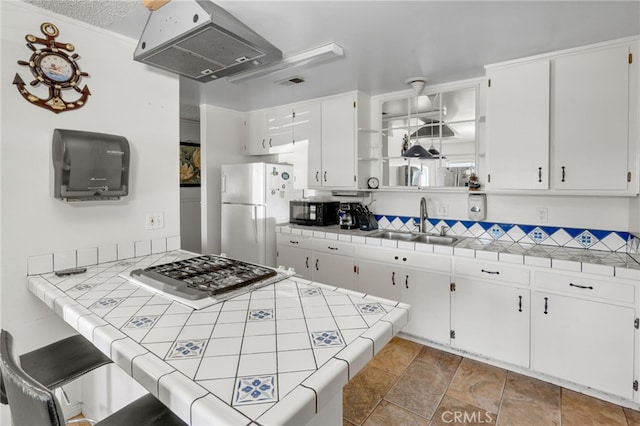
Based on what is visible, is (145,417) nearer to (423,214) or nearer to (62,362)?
(62,362)

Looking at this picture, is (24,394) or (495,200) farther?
(495,200)

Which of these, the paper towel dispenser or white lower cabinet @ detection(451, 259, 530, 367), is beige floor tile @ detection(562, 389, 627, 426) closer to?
white lower cabinet @ detection(451, 259, 530, 367)

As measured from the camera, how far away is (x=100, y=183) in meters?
1.88

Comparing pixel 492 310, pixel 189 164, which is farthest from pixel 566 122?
pixel 189 164

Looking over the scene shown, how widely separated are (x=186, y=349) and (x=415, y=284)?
2.24m


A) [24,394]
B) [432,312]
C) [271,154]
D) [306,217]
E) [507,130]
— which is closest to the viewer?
[24,394]

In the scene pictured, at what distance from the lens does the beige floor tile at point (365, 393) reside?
2092 millimetres

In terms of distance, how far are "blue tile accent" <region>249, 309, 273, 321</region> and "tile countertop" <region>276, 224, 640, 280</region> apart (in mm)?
1856

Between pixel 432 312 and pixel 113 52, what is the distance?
298cm

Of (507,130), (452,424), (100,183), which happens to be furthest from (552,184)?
→ (100,183)

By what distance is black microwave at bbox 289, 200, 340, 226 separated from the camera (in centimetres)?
366

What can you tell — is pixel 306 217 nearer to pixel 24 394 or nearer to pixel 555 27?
pixel 555 27

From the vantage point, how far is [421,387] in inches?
92.4

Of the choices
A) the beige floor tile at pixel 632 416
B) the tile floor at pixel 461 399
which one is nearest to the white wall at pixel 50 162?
the tile floor at pixel 461 399
